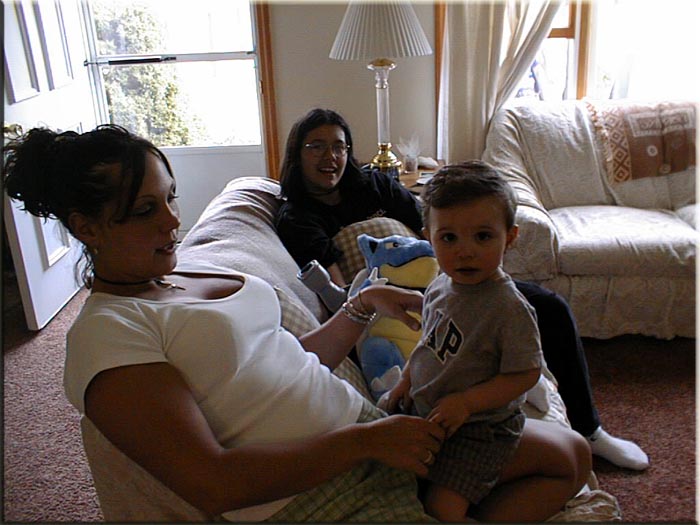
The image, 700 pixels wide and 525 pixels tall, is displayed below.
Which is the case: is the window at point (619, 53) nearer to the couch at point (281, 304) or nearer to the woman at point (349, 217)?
the woman at point (349, 217)

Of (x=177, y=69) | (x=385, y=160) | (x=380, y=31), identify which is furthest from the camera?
(x=177, y=69)

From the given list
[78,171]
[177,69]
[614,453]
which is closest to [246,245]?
[78,171]

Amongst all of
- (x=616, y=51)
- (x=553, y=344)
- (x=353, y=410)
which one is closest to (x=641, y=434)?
(x=553, y=344)

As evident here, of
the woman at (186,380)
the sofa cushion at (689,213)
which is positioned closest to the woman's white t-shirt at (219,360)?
the woman at (186,380)

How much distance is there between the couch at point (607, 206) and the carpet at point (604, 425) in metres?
0.18

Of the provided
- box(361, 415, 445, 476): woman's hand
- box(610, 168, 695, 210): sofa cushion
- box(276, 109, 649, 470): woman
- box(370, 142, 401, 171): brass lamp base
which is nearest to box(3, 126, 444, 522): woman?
box(361, 415, 445, 476): woman's hand

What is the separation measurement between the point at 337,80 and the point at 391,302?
246cm

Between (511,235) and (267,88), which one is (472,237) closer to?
(511,235)

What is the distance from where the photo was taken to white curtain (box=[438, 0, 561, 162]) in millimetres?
3176

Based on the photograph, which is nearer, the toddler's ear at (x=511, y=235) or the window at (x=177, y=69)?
the toddler's ear at (x=511, y=235)

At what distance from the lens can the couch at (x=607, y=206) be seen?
2600 mm

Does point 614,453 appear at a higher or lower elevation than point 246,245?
lower

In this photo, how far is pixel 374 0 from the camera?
2779 millimetres

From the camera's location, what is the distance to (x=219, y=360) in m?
1.02
